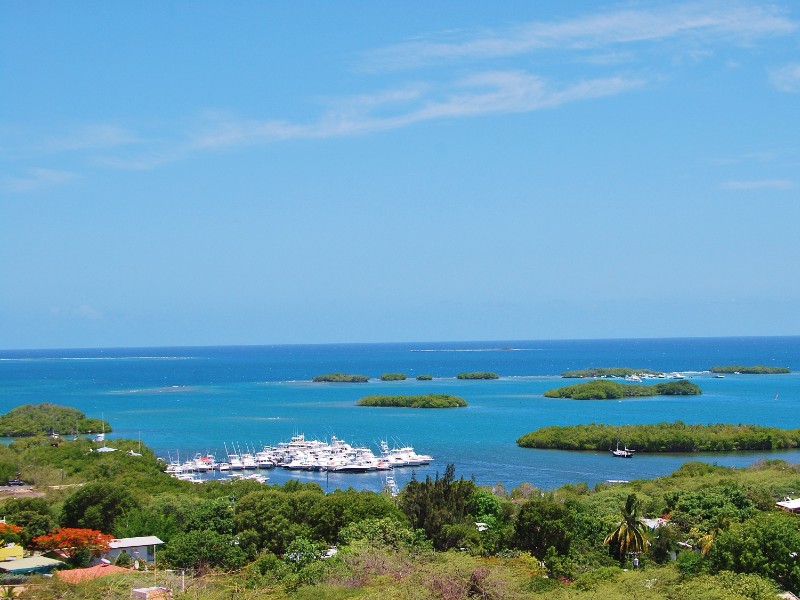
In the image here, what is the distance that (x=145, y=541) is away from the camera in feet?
98.8

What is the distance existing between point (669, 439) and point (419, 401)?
42318 millimetres

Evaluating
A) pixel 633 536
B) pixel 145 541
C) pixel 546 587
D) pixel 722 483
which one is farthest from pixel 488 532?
pixel 722 483

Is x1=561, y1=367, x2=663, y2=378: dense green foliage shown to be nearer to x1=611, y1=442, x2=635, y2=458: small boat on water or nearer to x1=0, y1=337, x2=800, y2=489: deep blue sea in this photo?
x1=0, y1=337, x2=800, y2=489: deep blue sea

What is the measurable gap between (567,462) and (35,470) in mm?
33902

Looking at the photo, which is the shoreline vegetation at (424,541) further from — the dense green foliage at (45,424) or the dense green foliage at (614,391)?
the dense green foliage at (614,391)

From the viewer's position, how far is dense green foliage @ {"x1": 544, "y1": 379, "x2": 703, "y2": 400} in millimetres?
115438

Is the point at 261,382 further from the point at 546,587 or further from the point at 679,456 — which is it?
the point at 546,587

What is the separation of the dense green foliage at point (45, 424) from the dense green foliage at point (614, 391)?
57749 mm

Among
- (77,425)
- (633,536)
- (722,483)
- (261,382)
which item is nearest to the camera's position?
(633,536)

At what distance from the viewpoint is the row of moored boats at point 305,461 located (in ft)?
195

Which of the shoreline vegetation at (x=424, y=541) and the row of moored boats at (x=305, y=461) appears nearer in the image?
the shoreline vegetation at (x=424, y=541)

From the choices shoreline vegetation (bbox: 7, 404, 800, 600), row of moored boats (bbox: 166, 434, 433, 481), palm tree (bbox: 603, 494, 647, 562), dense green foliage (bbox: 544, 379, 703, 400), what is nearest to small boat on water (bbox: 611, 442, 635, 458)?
row of moored boats (bbox: 166, 434, 433, 481)

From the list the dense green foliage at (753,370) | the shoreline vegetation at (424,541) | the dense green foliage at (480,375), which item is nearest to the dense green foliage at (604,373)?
the dense green foliage at (480,375)

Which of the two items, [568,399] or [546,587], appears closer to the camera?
[546,587]
